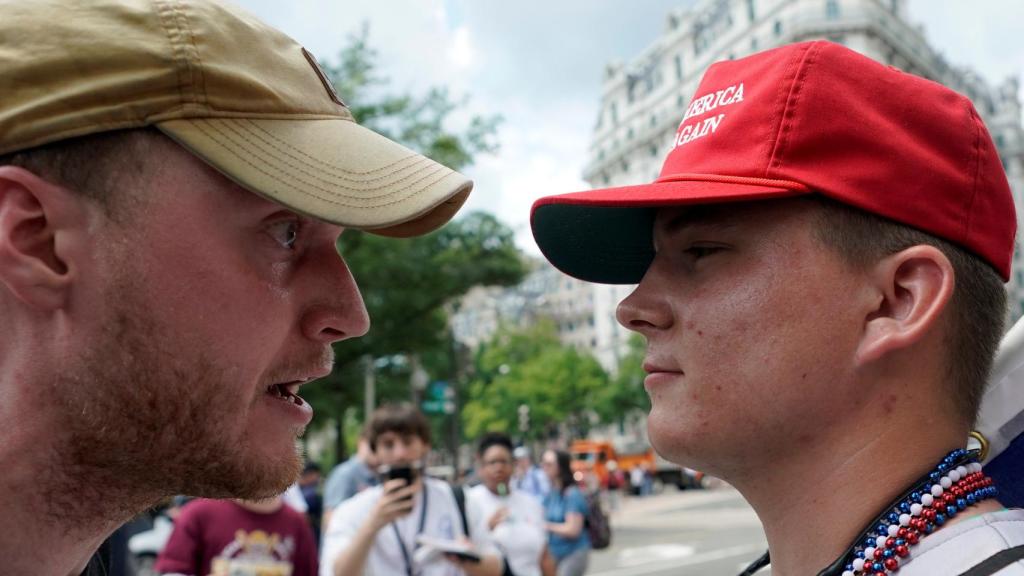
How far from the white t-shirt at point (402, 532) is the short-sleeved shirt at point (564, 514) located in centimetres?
378

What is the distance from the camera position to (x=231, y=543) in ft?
15.5

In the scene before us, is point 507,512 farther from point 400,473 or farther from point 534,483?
point 534,483

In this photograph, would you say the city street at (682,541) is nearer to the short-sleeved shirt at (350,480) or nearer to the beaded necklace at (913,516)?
the short-sleeved shirt at (350,480)

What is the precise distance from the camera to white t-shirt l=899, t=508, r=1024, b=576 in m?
1.37

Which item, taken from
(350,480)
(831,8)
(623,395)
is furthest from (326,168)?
(831,8)

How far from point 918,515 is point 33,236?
58.9 inches

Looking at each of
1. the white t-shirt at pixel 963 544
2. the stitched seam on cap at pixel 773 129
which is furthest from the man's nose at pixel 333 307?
the white t-shirt at pixel 963 544

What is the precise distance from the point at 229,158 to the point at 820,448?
113 centimetres

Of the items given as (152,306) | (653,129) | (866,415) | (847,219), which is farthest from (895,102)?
(653,129)

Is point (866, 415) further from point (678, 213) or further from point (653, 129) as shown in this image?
point (653, 129)

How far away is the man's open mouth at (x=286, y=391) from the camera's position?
63.8 inches

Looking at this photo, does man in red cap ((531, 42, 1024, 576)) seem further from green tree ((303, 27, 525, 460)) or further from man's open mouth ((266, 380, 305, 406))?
green tree ((303, 27, 525, 460))

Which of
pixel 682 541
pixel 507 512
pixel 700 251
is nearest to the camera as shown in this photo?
pixel 700 251

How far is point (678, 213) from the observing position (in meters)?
1.78
